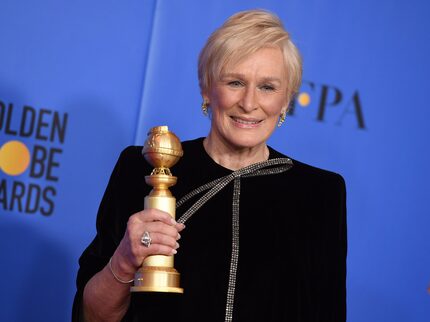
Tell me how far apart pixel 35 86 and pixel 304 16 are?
39.0 inches

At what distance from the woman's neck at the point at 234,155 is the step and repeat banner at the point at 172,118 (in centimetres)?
70

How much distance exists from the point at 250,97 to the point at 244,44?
0.41 ft

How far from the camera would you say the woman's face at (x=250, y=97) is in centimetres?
181

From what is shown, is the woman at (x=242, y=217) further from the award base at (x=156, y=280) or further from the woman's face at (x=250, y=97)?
the award base at (x=156, y=280)

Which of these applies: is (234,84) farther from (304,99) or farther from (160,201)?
(304,99)

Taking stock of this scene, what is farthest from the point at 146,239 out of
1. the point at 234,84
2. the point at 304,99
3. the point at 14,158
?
the point at 304,99

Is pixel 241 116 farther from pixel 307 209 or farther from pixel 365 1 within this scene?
pixel 365 1

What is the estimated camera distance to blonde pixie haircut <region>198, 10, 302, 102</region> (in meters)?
1.82

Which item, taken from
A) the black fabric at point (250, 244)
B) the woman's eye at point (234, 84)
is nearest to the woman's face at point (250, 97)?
the woman's eye at point (234, 84)

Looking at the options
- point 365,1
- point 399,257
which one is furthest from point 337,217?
point 365,1

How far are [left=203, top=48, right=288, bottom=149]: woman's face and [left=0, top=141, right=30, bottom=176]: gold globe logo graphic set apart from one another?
2.71 feet

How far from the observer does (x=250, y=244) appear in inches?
71.9

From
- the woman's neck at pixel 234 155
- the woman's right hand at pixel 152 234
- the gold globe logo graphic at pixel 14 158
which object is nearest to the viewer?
the woman's right hand at pixel 152 234

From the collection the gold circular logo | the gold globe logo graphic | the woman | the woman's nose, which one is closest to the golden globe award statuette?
the woman
